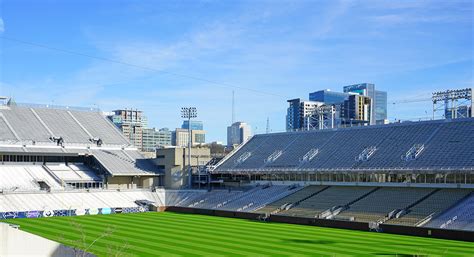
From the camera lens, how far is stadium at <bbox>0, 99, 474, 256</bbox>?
4047cm

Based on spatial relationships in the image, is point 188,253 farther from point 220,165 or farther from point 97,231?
point 220,165

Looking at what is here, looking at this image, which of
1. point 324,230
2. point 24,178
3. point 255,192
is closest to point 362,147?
point 255,192

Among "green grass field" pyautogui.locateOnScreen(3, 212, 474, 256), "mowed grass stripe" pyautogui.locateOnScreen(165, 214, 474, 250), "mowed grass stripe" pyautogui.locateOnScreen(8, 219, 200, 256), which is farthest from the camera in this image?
"mowed grass stripe" pyautogui.locateOnScreen(165, 214, 474, 250)

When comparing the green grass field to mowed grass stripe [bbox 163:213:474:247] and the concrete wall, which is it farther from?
the concrete wall

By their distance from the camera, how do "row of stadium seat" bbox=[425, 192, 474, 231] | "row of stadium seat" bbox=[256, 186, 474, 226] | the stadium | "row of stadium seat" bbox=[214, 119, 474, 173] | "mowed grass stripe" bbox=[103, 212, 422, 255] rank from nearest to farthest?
"mowed grass stripe" bbox=[103, 212, 422, 255] → the stadium → "row of stadium seat" bbox=[425, 192, 474, 231] → "row of stadium seat" bbox=[256, 186, 474, 226] → "row of stadium seat" bbox=[214, 119, 474, 173]

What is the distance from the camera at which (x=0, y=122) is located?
248 feet

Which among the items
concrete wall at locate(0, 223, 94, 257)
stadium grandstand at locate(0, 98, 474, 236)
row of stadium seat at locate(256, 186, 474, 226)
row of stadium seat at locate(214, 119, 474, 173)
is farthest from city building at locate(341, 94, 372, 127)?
concrete wall at locate(0, 223, 94, 257)

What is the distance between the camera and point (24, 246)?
2470 cm

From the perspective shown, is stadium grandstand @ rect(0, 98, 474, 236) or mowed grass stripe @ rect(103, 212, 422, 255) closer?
mowed grass stripe @ rect(103, 212, 422, 255)

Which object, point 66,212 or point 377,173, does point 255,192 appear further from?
point 66,212

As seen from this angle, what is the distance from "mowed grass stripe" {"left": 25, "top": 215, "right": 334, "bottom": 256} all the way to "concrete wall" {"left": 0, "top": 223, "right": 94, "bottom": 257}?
12.5 metres

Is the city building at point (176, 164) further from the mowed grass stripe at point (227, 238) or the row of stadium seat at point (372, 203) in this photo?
the mowed grass stripe at point (227, 238)

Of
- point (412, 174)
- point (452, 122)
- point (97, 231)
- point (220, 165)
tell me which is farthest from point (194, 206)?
point (452, 122)

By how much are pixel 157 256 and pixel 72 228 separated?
16.2 metres
